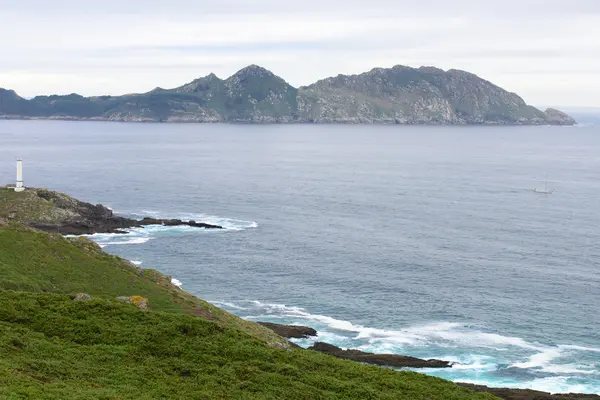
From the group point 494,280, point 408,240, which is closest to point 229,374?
point 494,280

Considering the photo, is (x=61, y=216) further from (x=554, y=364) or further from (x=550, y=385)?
(x=550, y=385)

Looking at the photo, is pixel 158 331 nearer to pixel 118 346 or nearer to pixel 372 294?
pixel 118 346

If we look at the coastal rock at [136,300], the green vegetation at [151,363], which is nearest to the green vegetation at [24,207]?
the coastal rock at [136,300]

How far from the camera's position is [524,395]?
49.4 meters

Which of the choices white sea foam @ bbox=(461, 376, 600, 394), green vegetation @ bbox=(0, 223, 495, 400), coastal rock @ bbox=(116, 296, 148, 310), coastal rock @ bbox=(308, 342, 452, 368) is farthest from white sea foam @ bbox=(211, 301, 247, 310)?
green vegetation @ bbox=(0, 223, 495, 400)

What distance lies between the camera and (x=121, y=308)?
125ft

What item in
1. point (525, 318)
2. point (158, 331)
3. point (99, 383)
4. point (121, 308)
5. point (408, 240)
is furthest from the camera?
point (408, 240)

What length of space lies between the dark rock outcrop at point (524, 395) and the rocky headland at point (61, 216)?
2616 inches

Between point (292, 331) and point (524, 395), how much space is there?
785 inches

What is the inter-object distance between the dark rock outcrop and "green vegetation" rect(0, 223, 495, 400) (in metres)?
13.0

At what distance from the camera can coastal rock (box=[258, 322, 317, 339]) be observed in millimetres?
60781

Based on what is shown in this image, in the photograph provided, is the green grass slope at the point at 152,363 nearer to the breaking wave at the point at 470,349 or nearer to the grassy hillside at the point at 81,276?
the grassy hillside at the point at 81,276

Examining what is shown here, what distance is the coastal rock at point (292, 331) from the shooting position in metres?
60.8

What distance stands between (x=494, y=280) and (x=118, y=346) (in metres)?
55.9
